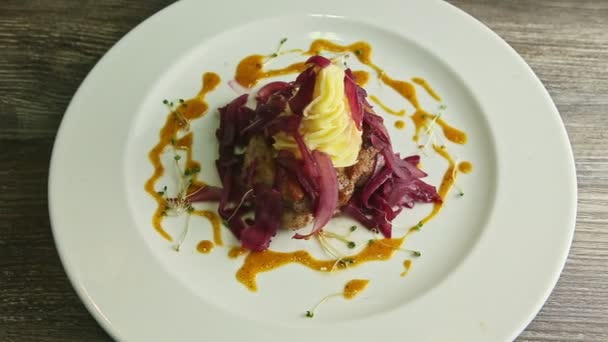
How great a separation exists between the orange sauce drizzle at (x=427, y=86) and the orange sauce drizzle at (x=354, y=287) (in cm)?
128

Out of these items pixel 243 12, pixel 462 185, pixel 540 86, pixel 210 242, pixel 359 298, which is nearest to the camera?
pixel 359 298

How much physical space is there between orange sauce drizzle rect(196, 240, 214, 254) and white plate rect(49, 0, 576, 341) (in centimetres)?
3

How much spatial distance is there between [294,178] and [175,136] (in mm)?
818

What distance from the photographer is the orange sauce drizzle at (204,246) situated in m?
2.95

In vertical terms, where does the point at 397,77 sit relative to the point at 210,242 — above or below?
above

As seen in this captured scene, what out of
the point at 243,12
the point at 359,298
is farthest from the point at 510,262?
the point at 243,12

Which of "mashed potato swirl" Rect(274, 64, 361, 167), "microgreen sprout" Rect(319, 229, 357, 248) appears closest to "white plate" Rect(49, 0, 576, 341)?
"microgreen sprout" Rect(319, 229, 357, 248)

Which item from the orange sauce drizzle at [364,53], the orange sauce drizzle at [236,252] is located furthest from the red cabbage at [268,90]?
the orange sauce drizzle at [236,252]

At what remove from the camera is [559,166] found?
10.3ft

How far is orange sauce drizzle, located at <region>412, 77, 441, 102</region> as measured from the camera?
3561 mm

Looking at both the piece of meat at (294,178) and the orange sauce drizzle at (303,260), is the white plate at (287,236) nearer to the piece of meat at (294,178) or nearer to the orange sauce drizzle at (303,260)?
the orange sauce drizzle at (303,260)

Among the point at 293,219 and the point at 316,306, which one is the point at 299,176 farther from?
the point at 316,306

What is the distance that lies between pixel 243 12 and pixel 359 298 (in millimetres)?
1975

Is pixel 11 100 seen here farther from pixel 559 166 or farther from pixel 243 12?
pixel 559 166
